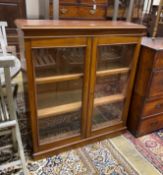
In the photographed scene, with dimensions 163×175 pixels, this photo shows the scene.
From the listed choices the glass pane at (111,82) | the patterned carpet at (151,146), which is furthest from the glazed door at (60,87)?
the patterned carpet at (151,146)

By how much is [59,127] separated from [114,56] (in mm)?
809

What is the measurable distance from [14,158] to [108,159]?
790mm

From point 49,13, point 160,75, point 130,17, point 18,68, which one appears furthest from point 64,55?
point 130,17

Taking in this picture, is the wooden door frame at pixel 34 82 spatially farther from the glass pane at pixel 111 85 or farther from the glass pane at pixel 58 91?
the glass pane at pixel 111 85

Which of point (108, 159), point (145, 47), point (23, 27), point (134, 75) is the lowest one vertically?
point (108, 159)

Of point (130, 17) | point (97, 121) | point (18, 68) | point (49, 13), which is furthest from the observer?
point (130, 17)

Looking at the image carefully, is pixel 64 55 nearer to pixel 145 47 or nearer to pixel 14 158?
pixel 145 47

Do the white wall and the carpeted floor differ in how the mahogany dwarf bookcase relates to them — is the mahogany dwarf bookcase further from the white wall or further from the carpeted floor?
the white wall

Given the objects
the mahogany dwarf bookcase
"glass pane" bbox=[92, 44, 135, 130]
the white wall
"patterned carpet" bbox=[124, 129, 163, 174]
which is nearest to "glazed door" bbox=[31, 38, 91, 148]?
the mahogany dwarf bookcase

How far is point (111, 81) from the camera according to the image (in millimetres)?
1759

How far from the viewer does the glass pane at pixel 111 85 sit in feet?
5.46

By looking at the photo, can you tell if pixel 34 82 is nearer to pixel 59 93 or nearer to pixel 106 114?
pixel 59 93

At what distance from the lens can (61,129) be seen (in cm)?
174

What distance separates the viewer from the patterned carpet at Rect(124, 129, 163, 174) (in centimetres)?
164
